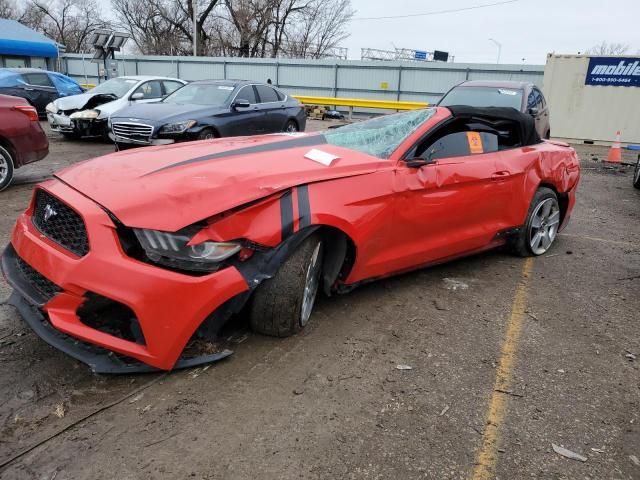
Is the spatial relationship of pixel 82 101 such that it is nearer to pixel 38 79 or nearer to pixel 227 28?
pixel 38 79

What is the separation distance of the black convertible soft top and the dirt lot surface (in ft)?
5.03

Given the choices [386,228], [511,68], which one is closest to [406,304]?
[386,228]

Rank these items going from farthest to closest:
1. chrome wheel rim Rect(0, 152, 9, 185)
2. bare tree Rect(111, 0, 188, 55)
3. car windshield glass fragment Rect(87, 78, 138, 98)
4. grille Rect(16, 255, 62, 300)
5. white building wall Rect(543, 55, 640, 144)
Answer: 1. bare tree Rect(111, 0, 188, 55)
2. white building wall Rect(543, 55, 640, 144)
3. car windshield glass fragment Rect(87, 78, 138, 98)
4. chrome wheel rim Rect(0, 152, 9, 185)
5. grille Rect(16, 255, 62, 300)

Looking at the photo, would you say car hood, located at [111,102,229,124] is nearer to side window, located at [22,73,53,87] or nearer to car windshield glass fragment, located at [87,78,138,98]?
car windshield glass fragment, located at [87,78,138,98]

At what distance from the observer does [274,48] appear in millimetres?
43375

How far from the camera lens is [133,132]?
349 inches

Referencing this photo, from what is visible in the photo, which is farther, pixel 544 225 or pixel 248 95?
pixel 248 95

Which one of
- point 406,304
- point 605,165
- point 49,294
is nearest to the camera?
point 49,294

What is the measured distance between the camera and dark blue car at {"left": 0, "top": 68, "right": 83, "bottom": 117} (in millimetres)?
14062

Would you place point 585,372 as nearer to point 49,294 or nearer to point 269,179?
point 269,179

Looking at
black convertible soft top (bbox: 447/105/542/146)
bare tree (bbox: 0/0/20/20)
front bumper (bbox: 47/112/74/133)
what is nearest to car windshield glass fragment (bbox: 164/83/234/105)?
front bumper (bbox: 47/112/74/133)

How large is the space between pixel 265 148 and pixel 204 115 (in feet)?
18.9

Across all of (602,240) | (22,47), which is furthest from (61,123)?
(22,47)

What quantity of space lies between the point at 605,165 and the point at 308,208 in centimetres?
1133
